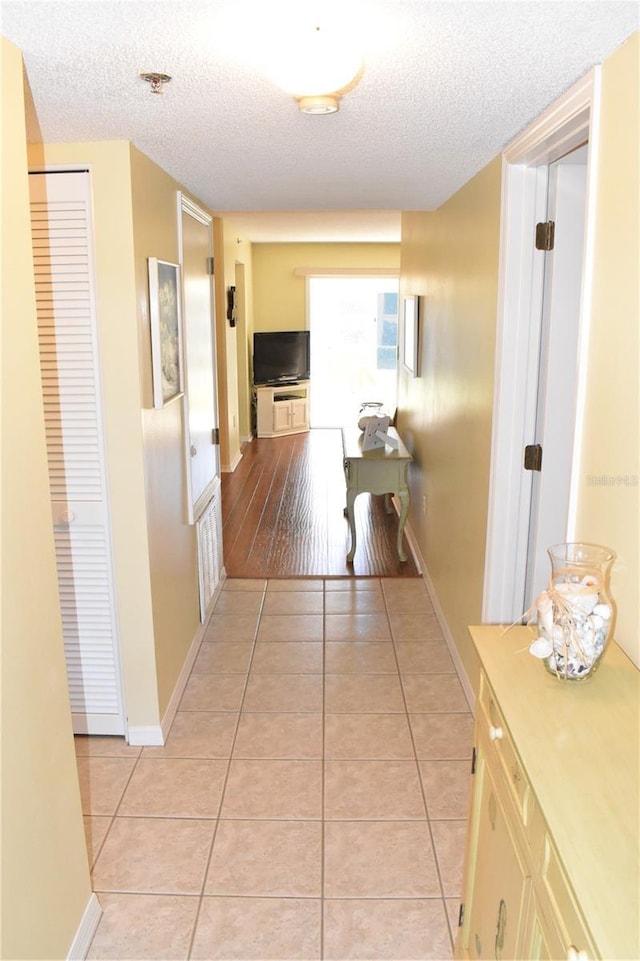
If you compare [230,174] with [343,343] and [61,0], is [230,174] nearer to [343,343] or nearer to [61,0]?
[61,0]

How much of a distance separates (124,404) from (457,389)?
1.69 meters

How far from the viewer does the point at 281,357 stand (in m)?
9.62

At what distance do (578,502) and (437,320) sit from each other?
2.52 metres

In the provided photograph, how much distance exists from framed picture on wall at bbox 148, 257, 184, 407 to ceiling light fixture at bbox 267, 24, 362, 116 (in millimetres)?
1427

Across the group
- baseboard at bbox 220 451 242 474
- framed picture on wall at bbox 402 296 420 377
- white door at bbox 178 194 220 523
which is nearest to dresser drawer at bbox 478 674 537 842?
white door at bbox 178 194 220 523

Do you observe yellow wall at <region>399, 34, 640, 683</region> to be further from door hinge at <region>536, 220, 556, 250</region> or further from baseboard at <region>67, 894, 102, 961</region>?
Answer: baseboard at <region>67, 894, 102, 961</region>

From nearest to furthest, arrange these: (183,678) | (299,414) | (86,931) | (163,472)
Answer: (86,931)
(163,472)
(183,678)
(299,414)

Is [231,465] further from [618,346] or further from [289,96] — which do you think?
[618,346]

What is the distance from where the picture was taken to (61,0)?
137 cm

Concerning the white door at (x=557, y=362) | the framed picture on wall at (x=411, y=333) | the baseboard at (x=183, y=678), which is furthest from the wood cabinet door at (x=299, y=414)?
the white door at (x=557, y=362)

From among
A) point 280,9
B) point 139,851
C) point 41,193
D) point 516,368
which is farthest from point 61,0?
point 139,851

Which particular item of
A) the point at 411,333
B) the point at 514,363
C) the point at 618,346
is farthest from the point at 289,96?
the point at 411,333

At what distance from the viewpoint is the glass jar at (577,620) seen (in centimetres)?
154

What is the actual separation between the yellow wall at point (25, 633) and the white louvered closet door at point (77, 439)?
99cm
